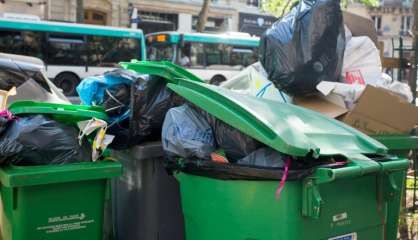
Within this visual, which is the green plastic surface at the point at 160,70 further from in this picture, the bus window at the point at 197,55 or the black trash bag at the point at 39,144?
the bus window at the point at 197,55

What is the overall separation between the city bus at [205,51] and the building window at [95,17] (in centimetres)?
Answer: 702

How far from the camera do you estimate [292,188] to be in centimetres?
211

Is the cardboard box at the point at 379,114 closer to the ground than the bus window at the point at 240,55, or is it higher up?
closer to the ground

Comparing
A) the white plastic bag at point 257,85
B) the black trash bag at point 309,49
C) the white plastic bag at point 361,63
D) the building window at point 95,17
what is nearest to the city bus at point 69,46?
the building window at point 95,17

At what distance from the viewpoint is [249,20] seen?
3253 cm

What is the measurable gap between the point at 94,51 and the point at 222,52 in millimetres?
5066

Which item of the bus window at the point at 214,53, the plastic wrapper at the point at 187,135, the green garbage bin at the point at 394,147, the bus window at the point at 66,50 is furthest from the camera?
the bus window at the point at 214,53

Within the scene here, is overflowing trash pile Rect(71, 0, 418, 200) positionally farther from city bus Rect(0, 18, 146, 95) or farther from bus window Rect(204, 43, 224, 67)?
bus window Rect(204, 43, 224, 67)

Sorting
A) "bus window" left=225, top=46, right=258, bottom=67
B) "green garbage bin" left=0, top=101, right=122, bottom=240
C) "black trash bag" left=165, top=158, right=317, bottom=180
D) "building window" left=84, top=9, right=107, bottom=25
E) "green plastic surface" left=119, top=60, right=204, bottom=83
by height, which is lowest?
"green garbage bin" left=0, top=101, right=122, bottom=240

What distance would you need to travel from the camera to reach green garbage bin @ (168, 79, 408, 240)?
6.91 feet

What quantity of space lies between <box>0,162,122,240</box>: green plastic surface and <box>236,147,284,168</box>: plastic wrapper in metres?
0.59

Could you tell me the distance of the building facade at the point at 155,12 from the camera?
2423 cm

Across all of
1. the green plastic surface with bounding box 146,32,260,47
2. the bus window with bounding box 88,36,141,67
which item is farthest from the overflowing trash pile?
the green plastic surface with bounding box 146,32,260,47

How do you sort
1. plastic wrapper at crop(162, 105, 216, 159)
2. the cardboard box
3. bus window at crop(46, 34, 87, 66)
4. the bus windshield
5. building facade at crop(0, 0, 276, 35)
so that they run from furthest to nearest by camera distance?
building facade at crop(0, 0, 276, 35) < the bus windshield < bus window at crop(46, 34, 87, 66) < the cardboard box < plastic wrapper at crop(162, 105, 216, 159)
